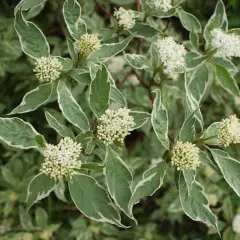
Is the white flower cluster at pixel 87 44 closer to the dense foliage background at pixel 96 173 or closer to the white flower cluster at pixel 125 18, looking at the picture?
the white flower cluster at pixel 125 18

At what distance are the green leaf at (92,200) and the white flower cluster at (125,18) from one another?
1.93 ft

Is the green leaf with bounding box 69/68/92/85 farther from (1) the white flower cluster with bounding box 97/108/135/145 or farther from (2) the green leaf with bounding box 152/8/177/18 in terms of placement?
(2) the green leaf with bounding box 152/8/177/18

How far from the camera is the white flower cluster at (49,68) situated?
133 cm

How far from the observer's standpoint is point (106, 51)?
1.44m

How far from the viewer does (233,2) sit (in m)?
2.28

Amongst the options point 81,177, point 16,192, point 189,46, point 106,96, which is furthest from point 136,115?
point 16,192

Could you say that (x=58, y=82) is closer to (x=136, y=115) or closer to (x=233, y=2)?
(x=136, y=115)

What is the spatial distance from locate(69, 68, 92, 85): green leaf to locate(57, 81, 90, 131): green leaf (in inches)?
1.8

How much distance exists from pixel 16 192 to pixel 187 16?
3.02 ft

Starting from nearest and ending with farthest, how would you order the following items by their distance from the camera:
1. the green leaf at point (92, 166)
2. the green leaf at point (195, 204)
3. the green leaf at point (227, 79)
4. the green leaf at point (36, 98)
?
the green leaf at point (92, 166), the green leaf at point (195, 204), the green leaf at point (36, 98), the green leaf at point (227, 79)

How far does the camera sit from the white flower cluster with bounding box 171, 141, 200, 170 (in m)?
1.25

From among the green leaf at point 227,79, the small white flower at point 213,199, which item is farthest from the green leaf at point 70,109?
the small white flower at point 213,199

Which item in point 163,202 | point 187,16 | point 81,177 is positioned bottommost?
point 163,202

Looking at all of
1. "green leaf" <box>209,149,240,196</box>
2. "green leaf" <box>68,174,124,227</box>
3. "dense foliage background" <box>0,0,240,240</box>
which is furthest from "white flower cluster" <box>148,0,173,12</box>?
"green leaf" <box>68,174,124,227</box>
